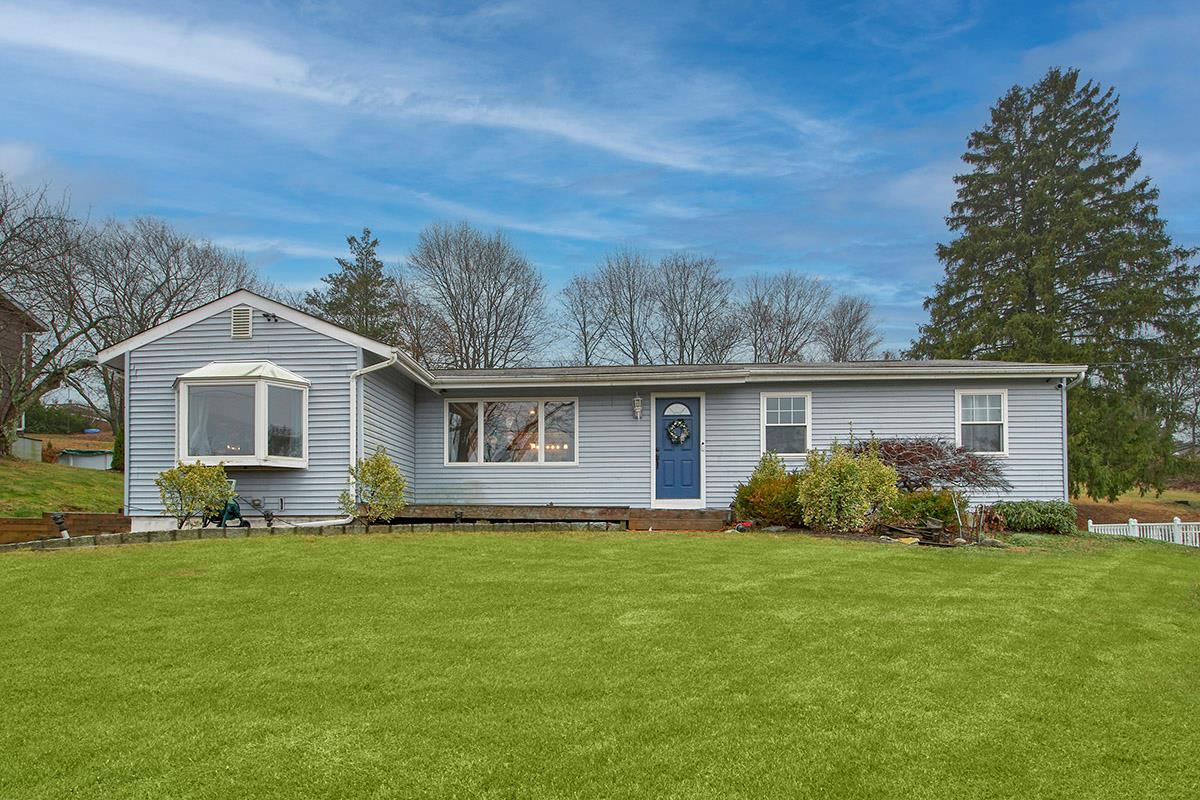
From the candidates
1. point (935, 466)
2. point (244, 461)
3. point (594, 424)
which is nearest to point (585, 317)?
point (594, 424)

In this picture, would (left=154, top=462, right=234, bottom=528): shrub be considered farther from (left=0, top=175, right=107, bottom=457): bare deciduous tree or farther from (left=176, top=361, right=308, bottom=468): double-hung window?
(left=0, top=175, right=107, bottom=457): bare deciduous tree

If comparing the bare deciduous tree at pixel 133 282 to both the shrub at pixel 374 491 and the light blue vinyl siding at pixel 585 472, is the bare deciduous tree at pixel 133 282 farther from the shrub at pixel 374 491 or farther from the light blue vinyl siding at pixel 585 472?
the shrub at pixel 374 491

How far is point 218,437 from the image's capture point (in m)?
13.1

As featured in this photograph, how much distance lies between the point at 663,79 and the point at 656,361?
19.1m

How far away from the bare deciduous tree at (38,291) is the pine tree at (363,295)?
9.63 metres

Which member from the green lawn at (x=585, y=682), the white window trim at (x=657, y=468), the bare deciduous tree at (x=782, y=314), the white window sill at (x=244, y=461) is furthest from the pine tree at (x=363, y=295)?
the green lawn at (x=585, y=682)

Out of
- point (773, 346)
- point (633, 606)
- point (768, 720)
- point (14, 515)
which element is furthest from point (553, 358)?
point (768, 720)

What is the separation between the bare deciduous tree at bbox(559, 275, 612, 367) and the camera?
36.2 m

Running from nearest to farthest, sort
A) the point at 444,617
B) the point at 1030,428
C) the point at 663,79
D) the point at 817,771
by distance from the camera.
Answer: the point at 817,771, the point at 444,617, the point at 1030,428, the point at 663,79

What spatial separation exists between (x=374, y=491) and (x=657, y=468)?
5260mm

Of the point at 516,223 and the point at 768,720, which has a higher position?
the point at 516,223

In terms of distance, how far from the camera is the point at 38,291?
2431 cm

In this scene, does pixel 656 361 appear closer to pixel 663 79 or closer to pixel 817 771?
pixel 663 79

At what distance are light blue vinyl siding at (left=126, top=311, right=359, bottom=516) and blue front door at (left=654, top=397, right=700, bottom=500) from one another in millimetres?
5614
